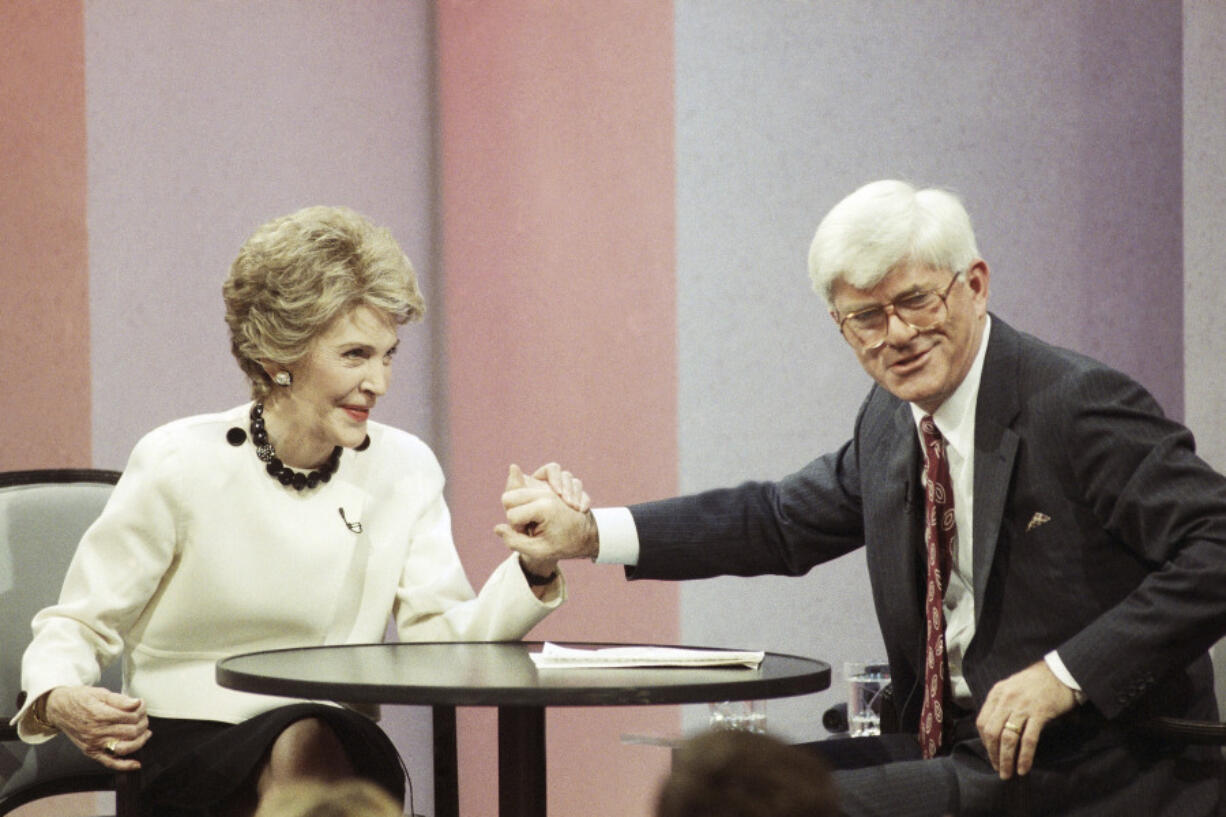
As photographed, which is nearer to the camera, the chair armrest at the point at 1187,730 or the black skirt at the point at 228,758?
the chair armrest at the point at 1187,730

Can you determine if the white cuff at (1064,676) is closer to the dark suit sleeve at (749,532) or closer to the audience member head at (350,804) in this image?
the dark suit sleeve at (749,532)

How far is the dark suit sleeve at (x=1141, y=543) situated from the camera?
211 cm

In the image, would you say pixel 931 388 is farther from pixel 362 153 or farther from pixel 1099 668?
Result: pixel 362 153

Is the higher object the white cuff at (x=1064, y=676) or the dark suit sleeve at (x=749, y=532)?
the dark suit sleeve at (x=749, y=532)

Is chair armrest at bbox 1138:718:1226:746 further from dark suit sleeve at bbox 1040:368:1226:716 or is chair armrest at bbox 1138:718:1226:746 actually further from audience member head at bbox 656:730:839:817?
audience member head at bbox 656:730:839:817

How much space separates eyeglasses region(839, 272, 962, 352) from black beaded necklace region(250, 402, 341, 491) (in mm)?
975

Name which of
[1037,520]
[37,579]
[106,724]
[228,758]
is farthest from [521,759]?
[37,579]

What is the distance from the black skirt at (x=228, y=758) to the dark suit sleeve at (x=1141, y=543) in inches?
40.1

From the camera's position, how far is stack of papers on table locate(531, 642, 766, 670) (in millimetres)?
2264

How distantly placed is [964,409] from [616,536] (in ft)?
2.23

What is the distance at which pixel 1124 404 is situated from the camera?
7.36ft

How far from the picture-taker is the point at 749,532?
280cm

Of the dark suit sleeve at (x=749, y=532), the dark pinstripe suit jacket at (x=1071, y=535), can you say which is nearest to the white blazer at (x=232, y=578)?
the dark suit sleeve at (x=749, y=532)

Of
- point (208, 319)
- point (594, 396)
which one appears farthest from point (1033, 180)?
point (208, 319)
